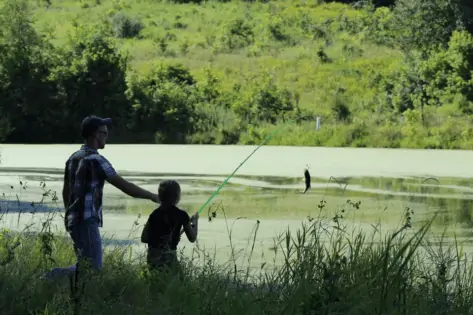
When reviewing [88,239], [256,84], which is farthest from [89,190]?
[256,84]

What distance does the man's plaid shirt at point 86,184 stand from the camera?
7.06 m

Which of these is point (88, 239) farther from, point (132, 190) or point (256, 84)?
point (256, 84)

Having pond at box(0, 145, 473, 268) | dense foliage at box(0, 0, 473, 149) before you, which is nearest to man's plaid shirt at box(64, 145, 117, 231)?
pond at box(0, 145, 473, 268)

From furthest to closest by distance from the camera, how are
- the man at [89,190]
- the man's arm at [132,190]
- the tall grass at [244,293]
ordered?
the man at [89,190]
the man's arm at [132,190]
the tall grass at [244,293]

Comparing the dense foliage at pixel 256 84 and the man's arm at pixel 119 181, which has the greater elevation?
the dense foliage at pixel 256 84

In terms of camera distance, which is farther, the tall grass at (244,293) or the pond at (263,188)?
the pond at (263,188)

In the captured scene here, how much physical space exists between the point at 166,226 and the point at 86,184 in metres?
0.71

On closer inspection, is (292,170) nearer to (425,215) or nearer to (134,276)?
(425,215)

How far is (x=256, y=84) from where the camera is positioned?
4434 cm

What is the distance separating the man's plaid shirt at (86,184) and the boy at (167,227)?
435 mm

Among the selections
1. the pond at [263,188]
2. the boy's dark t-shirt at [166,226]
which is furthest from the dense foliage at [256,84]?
the boy's dark t-shirt at [166,226]

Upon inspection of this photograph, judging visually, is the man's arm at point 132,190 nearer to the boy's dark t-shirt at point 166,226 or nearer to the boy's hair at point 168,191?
the boy's hair at point 168,191

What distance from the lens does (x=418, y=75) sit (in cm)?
4662

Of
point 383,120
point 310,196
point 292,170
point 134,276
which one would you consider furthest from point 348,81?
point 134,276
